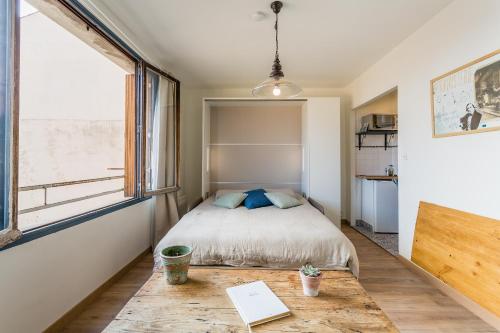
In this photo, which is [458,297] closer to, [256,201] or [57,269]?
[256,201]

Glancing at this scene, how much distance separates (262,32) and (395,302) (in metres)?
2.85

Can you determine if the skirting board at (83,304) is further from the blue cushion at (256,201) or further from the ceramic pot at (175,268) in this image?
the blue cushion at (256,201)

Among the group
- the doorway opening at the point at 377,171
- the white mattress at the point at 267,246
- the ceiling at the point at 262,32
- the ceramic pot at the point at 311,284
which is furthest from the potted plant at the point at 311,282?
the doorway opening at the point at 377,171

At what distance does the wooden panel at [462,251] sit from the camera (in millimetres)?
1666

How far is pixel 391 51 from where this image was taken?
2.89m

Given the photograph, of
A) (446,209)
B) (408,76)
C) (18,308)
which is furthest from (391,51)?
(18,308)

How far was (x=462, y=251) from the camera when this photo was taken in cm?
189

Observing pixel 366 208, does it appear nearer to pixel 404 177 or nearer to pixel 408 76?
pixel 404 177

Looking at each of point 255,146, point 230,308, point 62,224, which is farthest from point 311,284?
point 255,146

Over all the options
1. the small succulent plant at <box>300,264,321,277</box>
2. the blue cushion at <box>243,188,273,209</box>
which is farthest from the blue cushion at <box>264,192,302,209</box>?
the small succulent plant at <box>300,264,321,277</box>

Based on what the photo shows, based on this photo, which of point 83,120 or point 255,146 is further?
point 255,146

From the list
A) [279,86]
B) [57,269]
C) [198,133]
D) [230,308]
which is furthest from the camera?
[198,133]

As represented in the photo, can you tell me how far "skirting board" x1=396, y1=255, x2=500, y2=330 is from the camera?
1.66 metres

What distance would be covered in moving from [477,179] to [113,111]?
4.67 m
